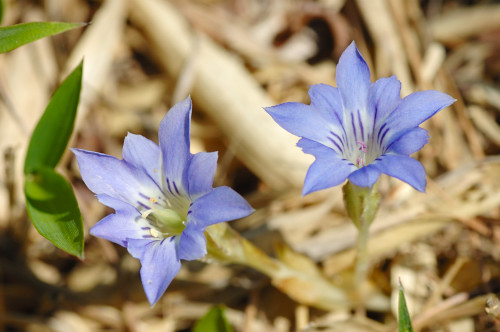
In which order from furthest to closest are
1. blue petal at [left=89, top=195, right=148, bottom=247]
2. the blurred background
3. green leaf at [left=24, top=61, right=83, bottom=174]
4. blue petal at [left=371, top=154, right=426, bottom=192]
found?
the blurred background < green leaf at [left=24, top=61, right=83, bottom=174] < blue petal at [left=89, top=195, right=148, bottom=247] < blue petal at [left=371, top=154, right=426, bottom=192]

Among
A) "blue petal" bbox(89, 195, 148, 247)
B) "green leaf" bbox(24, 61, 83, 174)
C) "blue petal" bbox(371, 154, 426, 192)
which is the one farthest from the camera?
"green leaf" bbox(24, 61, 83, 174)

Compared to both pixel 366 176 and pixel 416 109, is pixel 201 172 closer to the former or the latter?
pixel 366 176

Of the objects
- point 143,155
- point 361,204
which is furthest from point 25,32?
point 361,204

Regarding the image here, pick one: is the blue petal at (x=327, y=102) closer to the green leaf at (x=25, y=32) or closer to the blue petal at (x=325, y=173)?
the blue petal at (x=325, y=173)

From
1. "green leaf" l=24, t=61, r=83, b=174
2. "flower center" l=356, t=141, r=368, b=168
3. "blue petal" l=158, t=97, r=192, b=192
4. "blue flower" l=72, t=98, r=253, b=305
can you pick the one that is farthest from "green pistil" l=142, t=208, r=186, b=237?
"flower center" l=356, t=141, r=368, b=168

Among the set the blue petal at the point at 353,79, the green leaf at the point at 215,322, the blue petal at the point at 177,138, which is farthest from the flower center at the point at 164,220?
the blue petal at the point at 353,79

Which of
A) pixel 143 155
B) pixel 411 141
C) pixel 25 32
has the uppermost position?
pixel 25 32

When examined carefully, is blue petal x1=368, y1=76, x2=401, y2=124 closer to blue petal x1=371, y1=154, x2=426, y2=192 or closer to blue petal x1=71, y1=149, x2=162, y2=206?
blue petal x1=371, y1=154, x2=426, y2=192

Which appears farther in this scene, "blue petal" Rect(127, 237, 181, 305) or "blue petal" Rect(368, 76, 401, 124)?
"blue petal" Rect(368, 76, 401, 124)
